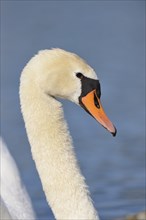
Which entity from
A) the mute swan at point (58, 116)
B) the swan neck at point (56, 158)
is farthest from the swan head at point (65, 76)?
the swan neck at point (56, 158)

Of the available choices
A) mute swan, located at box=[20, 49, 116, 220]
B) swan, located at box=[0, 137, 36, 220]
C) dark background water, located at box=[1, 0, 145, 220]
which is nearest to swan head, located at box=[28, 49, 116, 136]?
mute swan, located at box=[20, 49, 116, 220]

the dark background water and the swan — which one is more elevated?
the swan

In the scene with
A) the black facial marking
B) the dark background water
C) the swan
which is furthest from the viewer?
the dark background water

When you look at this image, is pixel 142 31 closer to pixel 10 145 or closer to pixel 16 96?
pixel 16 96

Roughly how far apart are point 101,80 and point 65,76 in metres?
5.29

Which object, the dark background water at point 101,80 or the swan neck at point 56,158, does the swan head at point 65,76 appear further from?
the dark background water at point 101,80

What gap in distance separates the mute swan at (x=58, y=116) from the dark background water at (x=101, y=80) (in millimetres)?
1912

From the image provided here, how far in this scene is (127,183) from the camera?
27.1 feet

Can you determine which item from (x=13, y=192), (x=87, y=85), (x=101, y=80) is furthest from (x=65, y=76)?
(x=101, y=80)

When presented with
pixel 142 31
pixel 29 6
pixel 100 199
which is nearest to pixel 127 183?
pixel 100 199

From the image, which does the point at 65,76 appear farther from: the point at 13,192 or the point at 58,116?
the point at 13,192

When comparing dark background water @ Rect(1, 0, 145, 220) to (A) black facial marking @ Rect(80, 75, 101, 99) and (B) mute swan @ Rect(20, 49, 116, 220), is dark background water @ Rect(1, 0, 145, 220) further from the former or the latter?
(A) black facial marking @ Rect(80, 75, 101, 99)

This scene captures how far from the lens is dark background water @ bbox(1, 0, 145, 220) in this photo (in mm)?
8193

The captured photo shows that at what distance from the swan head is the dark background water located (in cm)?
221
